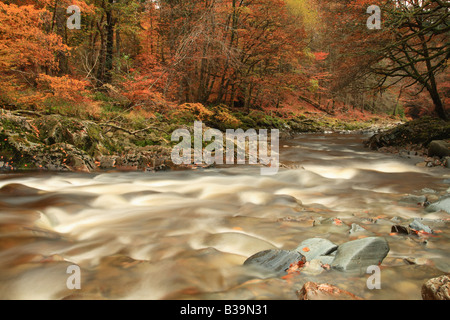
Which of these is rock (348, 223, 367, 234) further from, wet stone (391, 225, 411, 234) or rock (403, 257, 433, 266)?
rock (403, 257, 433, 266)

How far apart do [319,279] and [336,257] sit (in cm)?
38

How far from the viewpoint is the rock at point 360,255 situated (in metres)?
2.35

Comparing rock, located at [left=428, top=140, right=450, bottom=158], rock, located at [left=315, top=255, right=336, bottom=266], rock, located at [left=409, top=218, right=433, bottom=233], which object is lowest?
rock, located at [left=315, top=255, right=336, bottom=266]

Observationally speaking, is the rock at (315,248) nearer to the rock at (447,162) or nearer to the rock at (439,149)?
the rock at (447,162)

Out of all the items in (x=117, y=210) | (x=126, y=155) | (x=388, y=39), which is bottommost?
(x=117, y=210)

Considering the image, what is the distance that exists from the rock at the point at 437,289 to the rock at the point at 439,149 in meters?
7.90

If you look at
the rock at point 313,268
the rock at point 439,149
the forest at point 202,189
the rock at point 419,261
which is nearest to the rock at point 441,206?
the forest at point 202,189

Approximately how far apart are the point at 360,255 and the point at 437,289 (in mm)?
663

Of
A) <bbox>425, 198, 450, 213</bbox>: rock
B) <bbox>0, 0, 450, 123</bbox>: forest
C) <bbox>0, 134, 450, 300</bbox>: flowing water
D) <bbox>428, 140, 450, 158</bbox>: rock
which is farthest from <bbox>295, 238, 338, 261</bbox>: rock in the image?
<bbox>428, 140, 450, 158</bbox>: rock

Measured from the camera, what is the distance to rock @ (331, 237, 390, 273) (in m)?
2.35

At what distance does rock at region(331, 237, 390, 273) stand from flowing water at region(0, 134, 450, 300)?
0.33ft
